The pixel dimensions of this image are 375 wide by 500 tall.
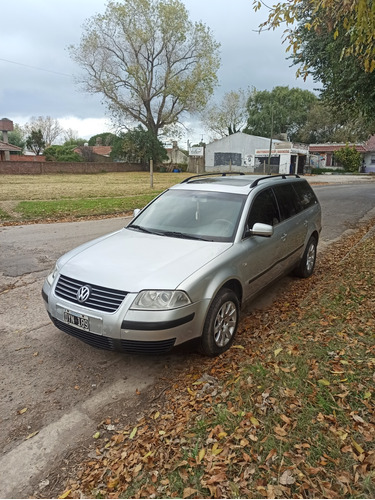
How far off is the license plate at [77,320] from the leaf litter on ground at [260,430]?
929 millimetres

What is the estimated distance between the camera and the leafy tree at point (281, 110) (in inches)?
2345

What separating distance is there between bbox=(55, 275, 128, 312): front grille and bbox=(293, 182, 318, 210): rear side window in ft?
13.0

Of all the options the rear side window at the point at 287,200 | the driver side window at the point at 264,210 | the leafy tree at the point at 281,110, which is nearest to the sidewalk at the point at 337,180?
the leafy tree at the point at 281,110

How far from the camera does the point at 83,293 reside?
128 inches

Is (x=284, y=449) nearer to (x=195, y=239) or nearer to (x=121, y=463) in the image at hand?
(x=121, y=463)

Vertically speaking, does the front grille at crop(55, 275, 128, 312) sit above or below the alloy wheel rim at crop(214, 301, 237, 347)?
above

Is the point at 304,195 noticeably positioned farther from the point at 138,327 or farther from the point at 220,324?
the point at 138,327

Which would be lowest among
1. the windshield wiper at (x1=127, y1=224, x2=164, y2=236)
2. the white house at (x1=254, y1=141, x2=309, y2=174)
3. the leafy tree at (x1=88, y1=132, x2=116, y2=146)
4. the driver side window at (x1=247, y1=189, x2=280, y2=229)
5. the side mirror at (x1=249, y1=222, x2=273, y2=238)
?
the windshield wiper at (x1=127, y1=224, x2=164, y2=236)

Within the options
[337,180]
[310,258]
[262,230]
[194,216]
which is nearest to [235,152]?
[337,180]

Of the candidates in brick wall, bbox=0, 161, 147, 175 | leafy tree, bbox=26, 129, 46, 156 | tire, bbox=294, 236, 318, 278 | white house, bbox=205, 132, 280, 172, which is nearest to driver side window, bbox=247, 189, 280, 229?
tire, bbox=294, 236, 318, 278

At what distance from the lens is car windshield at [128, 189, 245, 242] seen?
4164 mm

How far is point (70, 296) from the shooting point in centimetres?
336

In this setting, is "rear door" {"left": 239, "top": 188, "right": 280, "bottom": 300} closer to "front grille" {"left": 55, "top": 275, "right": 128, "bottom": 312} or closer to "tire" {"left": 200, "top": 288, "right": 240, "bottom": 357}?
"tire" {"left": 200, "top": 288, "right": 240, "bottom": 357}

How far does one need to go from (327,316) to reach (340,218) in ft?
30.8
